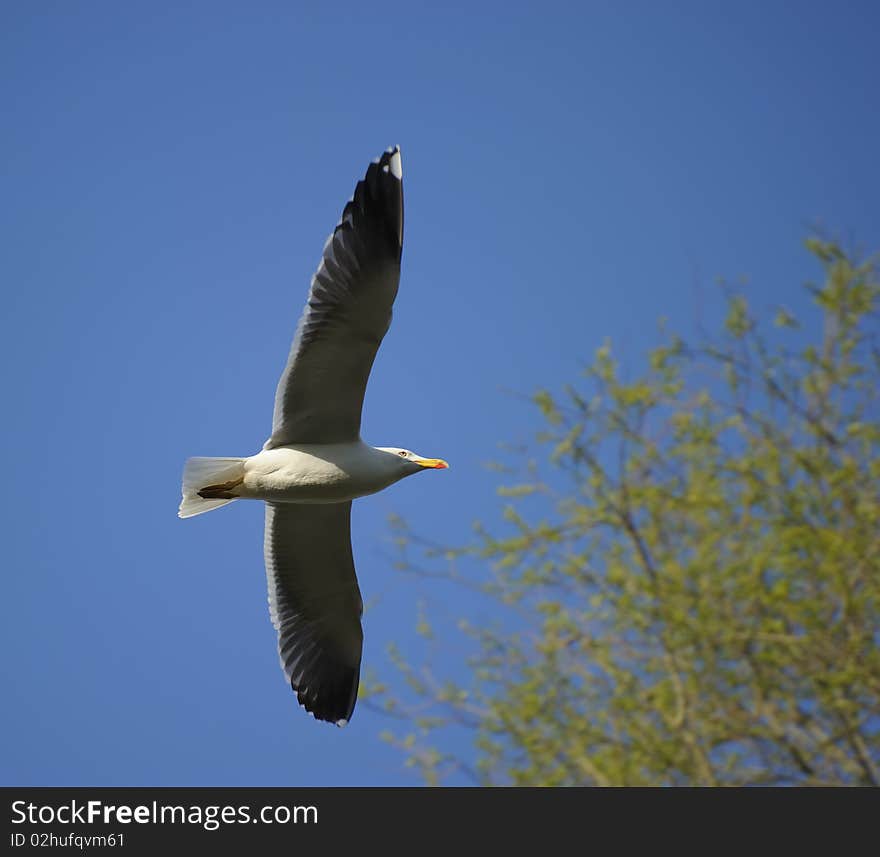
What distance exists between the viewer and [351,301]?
5461 millimetres

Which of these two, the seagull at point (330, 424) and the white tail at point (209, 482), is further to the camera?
the white tail at point (209, 482)

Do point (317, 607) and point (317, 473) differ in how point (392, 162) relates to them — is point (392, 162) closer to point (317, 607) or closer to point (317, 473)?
point (317, 473)

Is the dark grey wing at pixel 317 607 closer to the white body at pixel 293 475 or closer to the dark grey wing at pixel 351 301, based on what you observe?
the white body at pixel 293 475

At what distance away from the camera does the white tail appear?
573 centimetres

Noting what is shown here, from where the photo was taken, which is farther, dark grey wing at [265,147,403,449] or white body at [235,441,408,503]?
white body at [235,441,408,503]

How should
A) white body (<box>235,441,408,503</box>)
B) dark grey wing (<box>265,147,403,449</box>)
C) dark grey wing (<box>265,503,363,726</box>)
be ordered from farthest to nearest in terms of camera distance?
dark grey wing (<box>265,503,363,726</box>), white body (<box>235,441,408,503</box>), dark grey wing (<box>265,147,403,449</box>)

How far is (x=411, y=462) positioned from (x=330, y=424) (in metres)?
0.44

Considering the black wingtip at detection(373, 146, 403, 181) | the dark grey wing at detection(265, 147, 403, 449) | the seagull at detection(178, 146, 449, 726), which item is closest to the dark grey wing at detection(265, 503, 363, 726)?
the seagull at detection(178, 146, 449, 726)

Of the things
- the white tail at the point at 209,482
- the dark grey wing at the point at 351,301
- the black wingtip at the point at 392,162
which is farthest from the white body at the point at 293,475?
the black wingtip at the point at 392,162

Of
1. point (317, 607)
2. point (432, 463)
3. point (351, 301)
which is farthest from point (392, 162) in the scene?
point (317, 607)

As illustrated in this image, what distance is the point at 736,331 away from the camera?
798 centimetres

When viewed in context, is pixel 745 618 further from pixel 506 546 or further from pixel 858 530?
pixel 506 546

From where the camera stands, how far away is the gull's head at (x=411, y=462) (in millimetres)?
5887

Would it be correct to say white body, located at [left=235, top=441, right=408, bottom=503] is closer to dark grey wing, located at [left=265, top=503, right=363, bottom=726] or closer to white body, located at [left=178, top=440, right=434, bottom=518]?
white body, located at [left=178, top=440, right=434, bottom=518]
